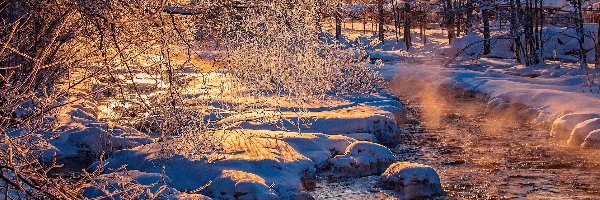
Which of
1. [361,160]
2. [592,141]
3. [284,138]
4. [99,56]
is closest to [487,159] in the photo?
[592,141]

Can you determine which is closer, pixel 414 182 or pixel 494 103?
pixel 414 182

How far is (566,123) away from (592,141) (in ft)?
4.78

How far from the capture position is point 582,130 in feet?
43.2

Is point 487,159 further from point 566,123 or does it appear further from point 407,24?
point 407,24

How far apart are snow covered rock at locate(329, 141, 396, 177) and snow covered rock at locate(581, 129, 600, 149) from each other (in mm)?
3826

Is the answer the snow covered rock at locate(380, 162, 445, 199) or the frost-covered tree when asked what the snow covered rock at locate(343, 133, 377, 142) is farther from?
the frost-covered tree

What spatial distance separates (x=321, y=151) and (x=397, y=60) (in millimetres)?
24618

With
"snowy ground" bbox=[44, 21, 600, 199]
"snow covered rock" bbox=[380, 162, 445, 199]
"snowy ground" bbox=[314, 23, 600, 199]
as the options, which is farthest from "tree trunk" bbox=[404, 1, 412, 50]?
"snow covered rock" bbox=[380, 162, 445, 199]

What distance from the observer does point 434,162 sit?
39.1ft

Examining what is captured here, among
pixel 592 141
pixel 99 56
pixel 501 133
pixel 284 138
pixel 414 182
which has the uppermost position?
pixel 99 56

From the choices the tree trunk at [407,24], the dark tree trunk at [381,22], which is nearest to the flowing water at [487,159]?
the tree trunk at [407,24]

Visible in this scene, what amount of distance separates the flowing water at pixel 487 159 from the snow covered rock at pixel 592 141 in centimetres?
29

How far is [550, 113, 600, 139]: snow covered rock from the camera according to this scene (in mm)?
13635

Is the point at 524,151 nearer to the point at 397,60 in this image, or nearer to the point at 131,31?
the point at 131,31
